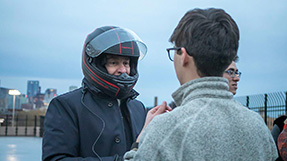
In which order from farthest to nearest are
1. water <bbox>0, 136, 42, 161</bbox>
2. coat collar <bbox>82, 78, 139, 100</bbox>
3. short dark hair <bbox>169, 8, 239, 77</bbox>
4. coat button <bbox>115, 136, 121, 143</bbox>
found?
water <bbox>0, 136, 42, 161</bbox>, coat collar <bbox>82, 78, 139, 100</bbox>, coat button <bbox>115, 136, 121, 143</bbox>, short dark hair <bbox>169, 8, 239, 77</bbox>

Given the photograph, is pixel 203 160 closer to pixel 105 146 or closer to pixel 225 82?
pixel 225 82

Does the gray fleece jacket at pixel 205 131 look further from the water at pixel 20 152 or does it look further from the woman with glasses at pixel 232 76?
the water at pixel 20 152

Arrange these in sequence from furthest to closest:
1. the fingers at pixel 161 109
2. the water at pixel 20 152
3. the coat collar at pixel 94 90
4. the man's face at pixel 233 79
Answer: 1. the water at pixel 20 152
2. the man's face at pixel 233 79
3. the coat collar at pixel 94 90
4. the fingers at pixel 161 109

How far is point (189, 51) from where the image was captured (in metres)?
1.58

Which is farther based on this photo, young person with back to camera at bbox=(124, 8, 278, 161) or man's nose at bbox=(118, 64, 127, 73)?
man's nose at bbox=(118, 64, 127, 73)

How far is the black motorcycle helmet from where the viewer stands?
266cm

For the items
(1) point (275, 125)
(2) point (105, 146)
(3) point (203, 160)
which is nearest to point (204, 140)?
(3) point (203, 160)

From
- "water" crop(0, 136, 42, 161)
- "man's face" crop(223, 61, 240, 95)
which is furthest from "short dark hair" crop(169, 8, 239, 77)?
"water" crop(0, 136, 42, 161)

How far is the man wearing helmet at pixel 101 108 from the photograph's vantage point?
239 centimetres

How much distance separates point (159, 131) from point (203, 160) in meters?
0.22

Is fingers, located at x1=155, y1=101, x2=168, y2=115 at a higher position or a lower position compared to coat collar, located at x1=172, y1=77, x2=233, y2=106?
lower

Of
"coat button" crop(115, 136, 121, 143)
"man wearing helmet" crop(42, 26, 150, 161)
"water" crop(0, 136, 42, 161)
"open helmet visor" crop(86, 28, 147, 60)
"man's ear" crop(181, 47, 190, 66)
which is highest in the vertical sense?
"open helmet visor" crop(86, 28, 147, 60)

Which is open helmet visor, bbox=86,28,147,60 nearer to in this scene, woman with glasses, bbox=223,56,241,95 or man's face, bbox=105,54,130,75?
man's face, bbox=105,54,130,75

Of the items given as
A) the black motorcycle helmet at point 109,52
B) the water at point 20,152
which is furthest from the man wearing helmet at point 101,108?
the water at point 20,152
